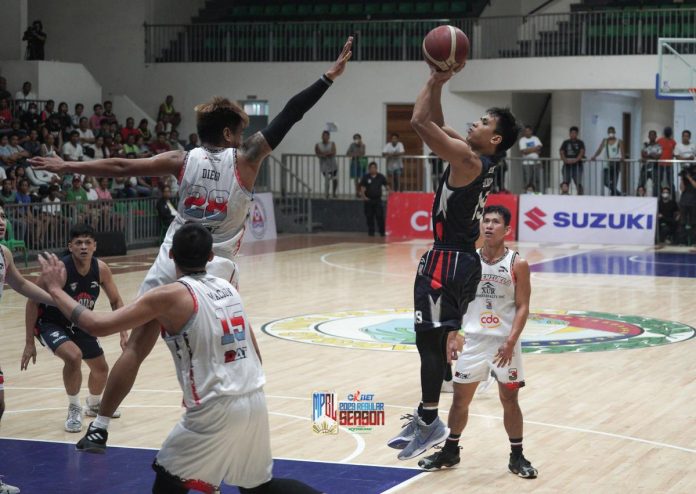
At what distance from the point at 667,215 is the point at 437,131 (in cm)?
1951

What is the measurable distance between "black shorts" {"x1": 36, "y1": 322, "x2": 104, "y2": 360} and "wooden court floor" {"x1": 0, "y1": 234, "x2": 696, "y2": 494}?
61cm

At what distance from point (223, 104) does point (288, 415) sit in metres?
3.58

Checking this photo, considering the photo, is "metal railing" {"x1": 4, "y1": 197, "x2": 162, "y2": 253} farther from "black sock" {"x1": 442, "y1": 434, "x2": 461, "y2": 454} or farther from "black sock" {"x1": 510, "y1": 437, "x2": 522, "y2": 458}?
"black sock" {"x1": 510, "y1": 437, "x2": 522, "y2": 458}

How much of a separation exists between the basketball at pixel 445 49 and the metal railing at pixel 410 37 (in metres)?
21.7

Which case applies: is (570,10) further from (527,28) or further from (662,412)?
(662,412)

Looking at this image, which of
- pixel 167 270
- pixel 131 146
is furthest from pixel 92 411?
pixel 131 146

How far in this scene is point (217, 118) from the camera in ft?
22.3

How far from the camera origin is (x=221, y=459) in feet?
17.9

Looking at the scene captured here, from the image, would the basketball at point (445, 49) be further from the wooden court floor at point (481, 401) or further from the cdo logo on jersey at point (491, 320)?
the wooden court floor at point (481, 401)

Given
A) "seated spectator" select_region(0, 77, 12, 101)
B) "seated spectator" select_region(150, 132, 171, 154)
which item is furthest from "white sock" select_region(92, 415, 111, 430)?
"seated spectator" select_region(150, 132, 171, 154)

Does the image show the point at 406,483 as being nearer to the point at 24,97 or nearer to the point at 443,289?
the point at 443,289

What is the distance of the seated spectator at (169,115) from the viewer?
3020cm

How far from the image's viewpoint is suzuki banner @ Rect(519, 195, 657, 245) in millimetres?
25328

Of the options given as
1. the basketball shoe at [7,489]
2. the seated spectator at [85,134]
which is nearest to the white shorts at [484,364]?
the basketball shoe at [7,489]
